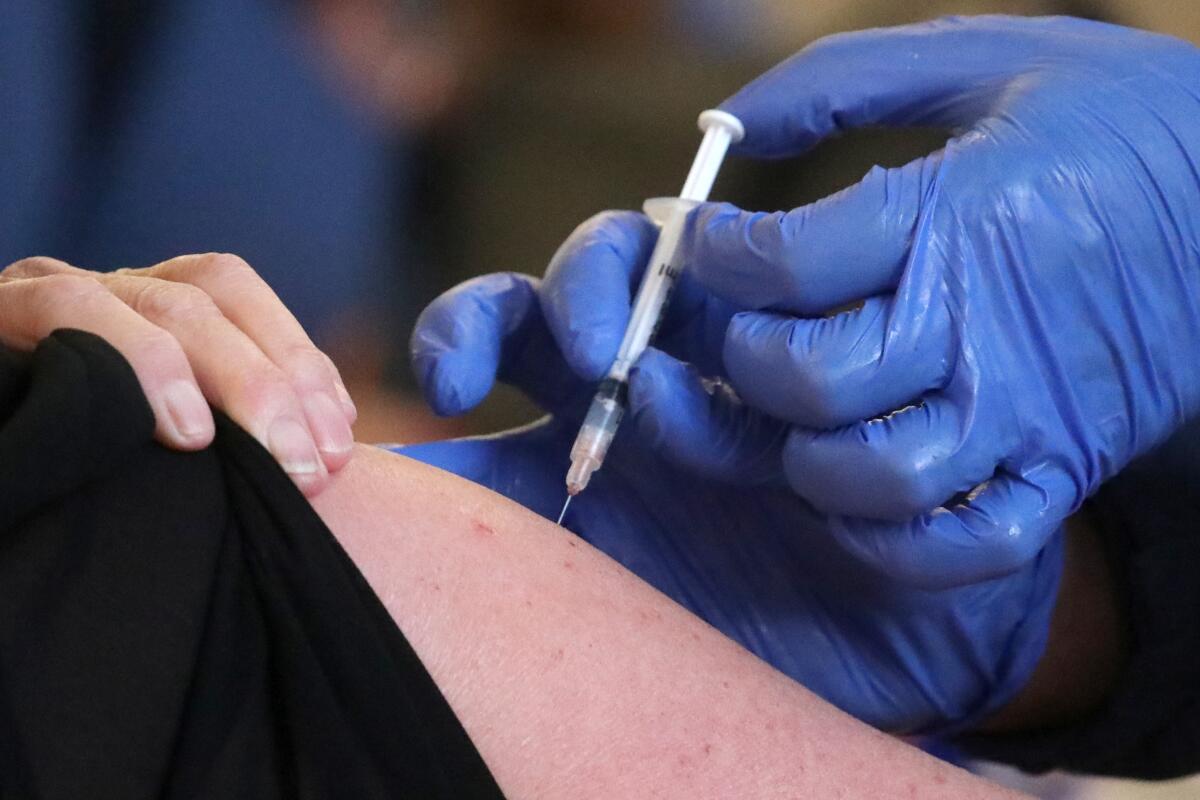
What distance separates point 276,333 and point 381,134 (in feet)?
4.34

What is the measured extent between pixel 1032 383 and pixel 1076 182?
161 mm

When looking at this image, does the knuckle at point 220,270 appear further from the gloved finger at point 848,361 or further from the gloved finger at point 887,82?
the gloved finger at point 887,82

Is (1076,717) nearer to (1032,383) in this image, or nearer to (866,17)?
(1032,383)

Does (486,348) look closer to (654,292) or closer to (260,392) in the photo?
(654,292)

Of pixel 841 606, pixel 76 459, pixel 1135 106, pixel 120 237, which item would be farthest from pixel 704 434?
pixel 120 237

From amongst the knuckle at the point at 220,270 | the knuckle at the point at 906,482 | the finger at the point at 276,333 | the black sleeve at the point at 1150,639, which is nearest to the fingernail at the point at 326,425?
the finger at the point at 276,333

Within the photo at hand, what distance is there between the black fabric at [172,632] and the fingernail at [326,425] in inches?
2.5

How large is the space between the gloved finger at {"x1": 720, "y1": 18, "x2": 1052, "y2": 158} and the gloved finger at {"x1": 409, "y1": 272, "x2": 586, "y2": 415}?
0.29 metres

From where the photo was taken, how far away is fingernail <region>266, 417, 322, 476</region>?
23.3 inches

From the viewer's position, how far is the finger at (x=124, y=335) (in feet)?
1.82

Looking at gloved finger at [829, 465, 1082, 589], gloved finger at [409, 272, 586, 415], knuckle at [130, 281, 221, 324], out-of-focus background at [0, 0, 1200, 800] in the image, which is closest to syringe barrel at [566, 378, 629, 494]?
gloved finger at [409, 272, 586, 415]

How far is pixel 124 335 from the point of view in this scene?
0.58m

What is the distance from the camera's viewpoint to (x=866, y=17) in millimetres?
1841

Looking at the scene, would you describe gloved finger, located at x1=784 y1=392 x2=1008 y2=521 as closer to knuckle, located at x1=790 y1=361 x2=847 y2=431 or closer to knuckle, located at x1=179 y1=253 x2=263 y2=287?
knuckle, located at x1=790 y1=361 x2=847 y2=431
